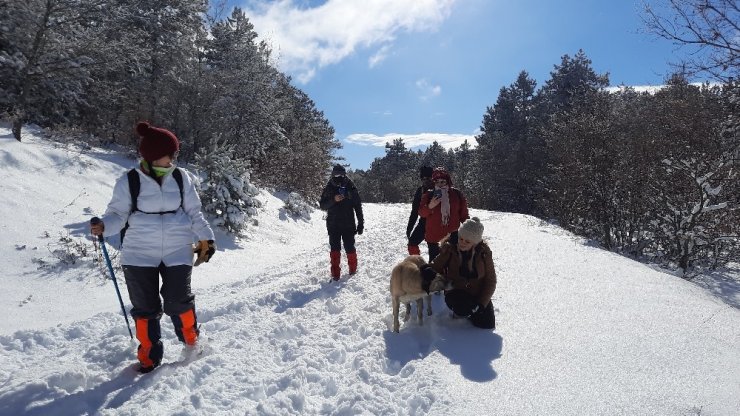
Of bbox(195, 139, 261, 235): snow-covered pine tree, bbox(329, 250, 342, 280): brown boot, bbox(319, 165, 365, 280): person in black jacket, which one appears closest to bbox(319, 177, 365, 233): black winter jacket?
bbox(319, 165, 365, 280): person in black jacket

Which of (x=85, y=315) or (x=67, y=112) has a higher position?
(x=67, y=112)

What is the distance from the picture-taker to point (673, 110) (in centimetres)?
1351

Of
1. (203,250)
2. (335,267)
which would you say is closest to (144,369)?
(203,250)

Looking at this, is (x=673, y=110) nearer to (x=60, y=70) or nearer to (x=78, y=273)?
(x=78, y=273)

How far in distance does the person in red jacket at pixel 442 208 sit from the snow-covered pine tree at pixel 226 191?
6.11m

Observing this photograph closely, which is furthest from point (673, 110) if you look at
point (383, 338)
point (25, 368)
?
point (25, 368)

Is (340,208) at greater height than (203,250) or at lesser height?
greater

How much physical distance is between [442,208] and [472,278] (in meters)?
1.44

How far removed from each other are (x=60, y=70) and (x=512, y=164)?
25329mm

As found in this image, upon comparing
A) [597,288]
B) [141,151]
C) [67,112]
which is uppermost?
[67,112]

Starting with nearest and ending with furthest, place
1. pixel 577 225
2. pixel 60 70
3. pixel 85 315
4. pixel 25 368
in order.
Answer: pixel 25 368
pixel 85 315
pixel 60 70
pixel 577 225

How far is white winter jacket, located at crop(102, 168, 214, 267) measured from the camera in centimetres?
331

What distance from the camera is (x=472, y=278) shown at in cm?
443

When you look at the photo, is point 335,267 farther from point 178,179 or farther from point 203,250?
point 178,179
